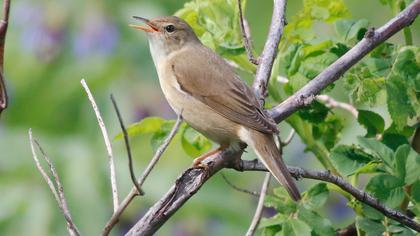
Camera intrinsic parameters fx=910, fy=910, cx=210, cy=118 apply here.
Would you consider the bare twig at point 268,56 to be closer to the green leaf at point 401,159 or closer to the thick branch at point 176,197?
the thick branch at point 176,197

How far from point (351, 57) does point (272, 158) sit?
0.48 metres

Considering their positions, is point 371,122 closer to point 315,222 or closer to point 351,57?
point 351,57

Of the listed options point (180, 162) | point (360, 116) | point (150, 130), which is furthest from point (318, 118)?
point (180, 162)

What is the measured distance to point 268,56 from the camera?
11.4ft

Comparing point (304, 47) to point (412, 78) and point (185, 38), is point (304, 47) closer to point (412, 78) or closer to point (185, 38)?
point (412, 78)

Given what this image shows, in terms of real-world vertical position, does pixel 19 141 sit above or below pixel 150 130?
below

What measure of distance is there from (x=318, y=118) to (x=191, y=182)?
698mm

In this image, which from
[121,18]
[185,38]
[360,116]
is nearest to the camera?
[360,116]

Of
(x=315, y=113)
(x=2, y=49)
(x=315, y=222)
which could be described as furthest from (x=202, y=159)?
(x=2, y=49)

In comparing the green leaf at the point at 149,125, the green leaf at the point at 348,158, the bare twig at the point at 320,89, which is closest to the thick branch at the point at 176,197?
the bare twig at the point at 320,89

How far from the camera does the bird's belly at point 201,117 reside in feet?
12.2

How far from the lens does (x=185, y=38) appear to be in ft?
15.1

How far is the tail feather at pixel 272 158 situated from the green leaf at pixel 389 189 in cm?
27

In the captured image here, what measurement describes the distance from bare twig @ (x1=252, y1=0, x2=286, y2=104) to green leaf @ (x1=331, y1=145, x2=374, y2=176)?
418 millimetres
